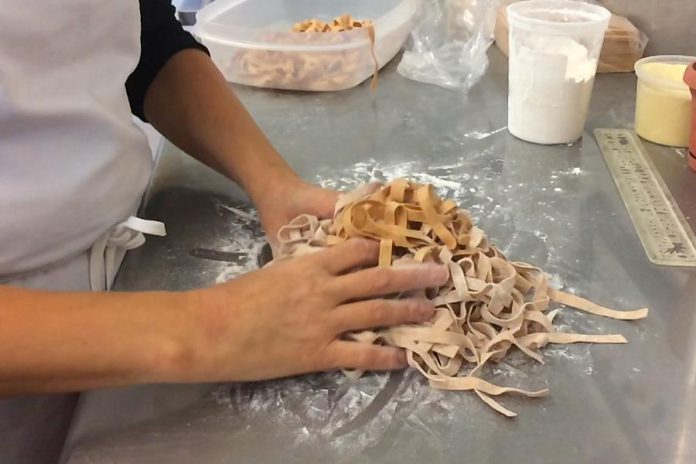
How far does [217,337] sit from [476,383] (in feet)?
0.65

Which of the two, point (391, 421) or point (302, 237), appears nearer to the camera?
point (391, 421)

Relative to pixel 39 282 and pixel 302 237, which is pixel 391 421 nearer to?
pixel 302 237

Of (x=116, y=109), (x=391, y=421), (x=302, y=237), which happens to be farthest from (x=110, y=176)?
(x=391, y=421)

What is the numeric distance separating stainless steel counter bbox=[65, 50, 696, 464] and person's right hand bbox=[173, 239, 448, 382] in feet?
0.09

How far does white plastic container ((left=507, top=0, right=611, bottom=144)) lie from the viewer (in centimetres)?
95

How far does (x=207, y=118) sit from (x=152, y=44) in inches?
4.2

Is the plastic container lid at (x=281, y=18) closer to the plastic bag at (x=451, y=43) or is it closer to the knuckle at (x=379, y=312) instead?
the plastic bag at (x=451, y=43)

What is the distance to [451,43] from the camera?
51.1 inches

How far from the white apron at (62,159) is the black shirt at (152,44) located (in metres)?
0.09

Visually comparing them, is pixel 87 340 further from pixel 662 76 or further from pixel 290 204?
pixel 662 76

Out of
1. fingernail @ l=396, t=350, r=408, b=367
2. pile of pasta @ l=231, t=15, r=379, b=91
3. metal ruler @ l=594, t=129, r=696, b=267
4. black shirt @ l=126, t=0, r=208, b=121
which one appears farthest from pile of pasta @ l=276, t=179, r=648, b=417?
pile of pasta @ l=231, t=15, r=379, b=91

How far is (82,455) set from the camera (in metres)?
0.55

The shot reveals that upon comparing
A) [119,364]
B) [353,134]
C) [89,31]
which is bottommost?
[353,134]

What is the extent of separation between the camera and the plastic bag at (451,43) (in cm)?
123
